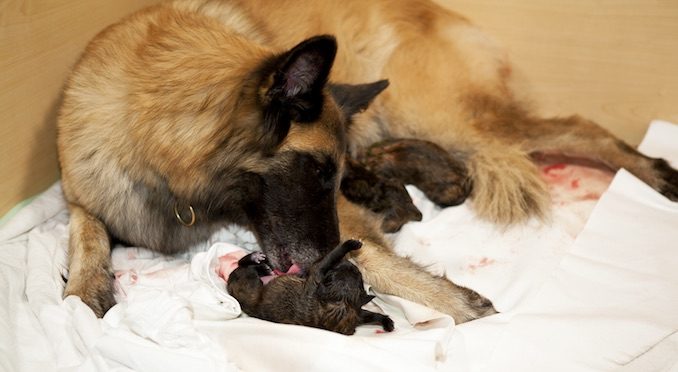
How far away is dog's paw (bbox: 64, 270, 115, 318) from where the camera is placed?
5.98 feet

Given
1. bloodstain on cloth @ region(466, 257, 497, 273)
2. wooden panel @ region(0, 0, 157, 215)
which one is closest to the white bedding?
bloodstain on cloth @ region(466, 257, 497, 273)

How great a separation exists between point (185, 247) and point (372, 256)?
2.17ft

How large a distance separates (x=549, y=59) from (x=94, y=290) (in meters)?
2.11

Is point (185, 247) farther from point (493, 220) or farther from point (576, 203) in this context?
point (576, 203)

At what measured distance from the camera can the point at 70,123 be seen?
1.95 m

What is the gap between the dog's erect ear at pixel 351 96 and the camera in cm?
198

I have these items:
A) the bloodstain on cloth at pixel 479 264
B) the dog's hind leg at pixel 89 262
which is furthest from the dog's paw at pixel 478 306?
the dog's hind leg at pixel 89 262

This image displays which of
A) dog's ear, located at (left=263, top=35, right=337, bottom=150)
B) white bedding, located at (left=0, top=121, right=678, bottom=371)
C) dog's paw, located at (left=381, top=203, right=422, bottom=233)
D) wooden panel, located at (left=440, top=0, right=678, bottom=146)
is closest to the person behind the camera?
dog's ear, located at (left=263, top=35, right=337, bottom=150)

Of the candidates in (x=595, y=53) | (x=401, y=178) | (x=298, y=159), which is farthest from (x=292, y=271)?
(x=595, y=53)

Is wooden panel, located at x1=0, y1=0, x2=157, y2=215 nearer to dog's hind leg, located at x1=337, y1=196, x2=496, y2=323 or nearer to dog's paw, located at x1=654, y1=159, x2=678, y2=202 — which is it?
dog's hind leg, located at x1=337, y1=196, x2=496, y2=323

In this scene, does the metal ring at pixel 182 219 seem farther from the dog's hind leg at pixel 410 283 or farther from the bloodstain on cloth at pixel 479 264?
the bloodstain on cloth at pixel 479 264

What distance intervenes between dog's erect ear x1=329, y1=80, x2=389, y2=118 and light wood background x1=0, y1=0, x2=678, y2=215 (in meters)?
0.96

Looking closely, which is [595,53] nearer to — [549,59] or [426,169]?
[549,59]

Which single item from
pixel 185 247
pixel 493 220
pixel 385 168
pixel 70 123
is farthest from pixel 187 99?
pixel 493 220
